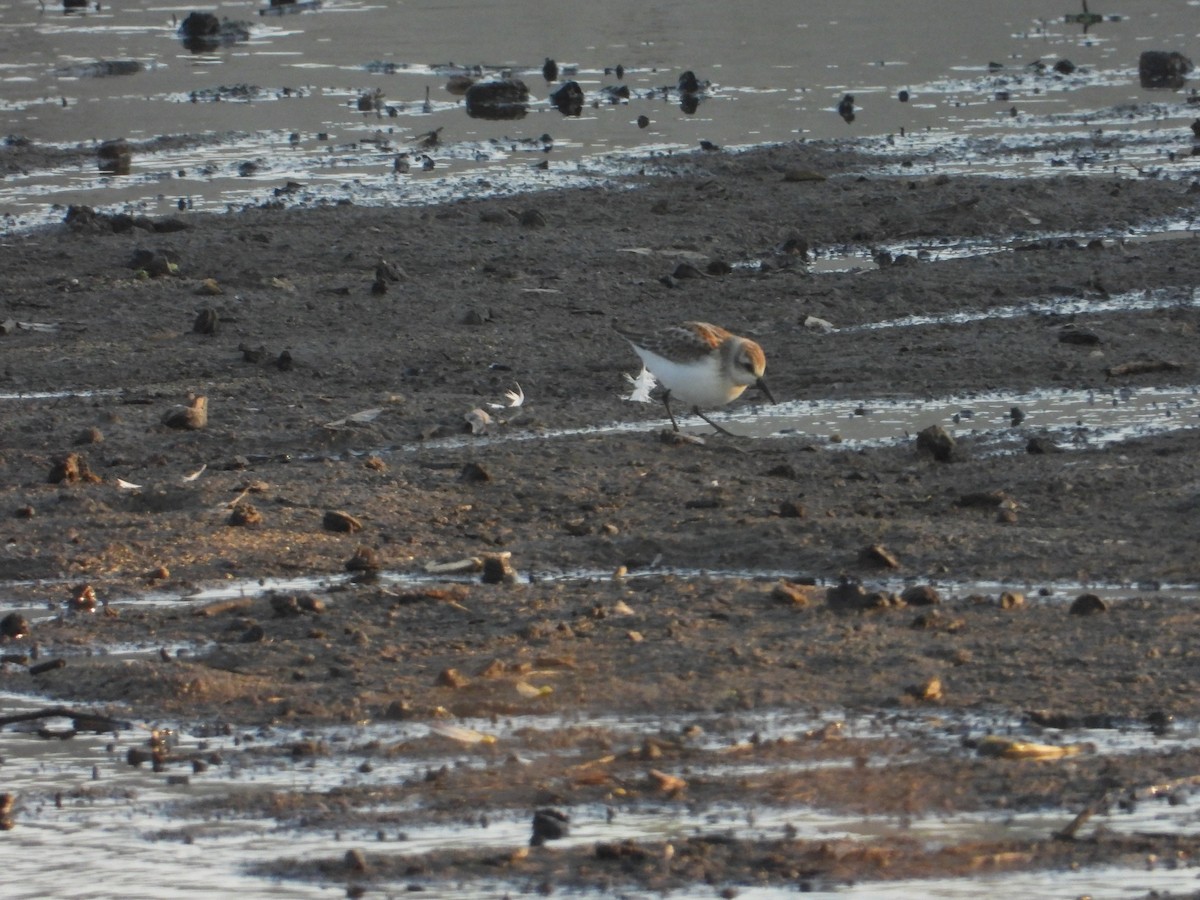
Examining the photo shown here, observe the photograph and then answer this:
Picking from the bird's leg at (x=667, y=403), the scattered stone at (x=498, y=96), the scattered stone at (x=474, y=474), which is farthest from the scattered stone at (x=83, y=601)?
the scattered stone at (x=498, y=96)

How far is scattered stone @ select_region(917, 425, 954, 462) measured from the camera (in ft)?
27.9

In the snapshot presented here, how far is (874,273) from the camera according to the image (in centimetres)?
1209

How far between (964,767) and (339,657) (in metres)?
2.00

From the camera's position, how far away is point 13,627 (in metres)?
6.76

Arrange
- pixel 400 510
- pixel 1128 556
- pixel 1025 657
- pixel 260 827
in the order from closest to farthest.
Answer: pixel 260 827 → pixel 1025 657 → pixel 1128 556 → pixel 400 510

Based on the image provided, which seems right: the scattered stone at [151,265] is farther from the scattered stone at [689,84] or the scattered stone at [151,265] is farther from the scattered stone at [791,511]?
the scattered stone at [689,84]

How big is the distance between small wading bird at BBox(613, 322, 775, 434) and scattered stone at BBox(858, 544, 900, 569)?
72.6 inches

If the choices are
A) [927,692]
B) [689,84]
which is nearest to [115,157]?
[689,84]

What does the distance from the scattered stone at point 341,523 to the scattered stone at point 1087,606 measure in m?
2.62

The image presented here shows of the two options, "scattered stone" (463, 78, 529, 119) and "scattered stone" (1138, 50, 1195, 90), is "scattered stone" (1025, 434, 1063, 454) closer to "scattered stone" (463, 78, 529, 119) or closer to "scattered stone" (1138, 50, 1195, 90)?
"scattered stone" (463, 78, 529, 119)

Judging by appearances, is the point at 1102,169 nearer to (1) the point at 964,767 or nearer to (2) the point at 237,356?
(2) the point at 237,356

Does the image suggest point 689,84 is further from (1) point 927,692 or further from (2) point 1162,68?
(1) point 927,692

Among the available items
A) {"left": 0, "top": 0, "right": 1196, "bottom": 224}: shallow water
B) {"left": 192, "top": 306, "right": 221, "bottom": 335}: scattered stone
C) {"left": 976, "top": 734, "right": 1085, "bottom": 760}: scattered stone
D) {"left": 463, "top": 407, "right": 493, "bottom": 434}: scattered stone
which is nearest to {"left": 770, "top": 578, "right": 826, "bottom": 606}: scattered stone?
{"left": 976, "top": 734, "right": 1085, "bottom": 760}: scattered stone

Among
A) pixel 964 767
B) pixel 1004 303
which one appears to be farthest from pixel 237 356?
pixel 964 767
